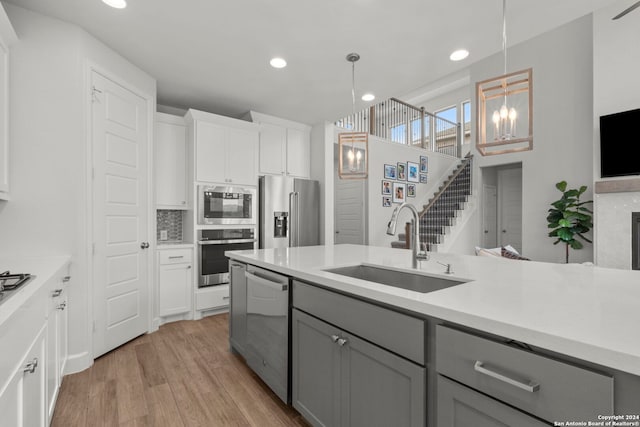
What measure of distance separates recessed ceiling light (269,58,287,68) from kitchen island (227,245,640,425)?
7.55ft

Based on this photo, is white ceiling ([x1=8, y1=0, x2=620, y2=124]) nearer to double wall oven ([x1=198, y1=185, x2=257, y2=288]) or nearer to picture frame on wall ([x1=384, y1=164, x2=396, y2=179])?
double wall oven ([x1=198, y1=185, x2=257, y2=288])

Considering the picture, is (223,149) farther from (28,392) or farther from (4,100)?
(28,392)

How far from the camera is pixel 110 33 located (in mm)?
2555

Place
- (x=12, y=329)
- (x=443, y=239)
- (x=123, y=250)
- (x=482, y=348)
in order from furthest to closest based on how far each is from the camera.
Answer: (x=443, y=239) → (x=123, y=250) → (x=12, y=329) → (x=482, y=348)

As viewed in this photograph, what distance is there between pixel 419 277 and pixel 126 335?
9.31 feet

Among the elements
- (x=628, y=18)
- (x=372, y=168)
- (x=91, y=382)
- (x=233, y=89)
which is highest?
(x=628, y=18)

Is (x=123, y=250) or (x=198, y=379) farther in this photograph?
(x=123, y=250)

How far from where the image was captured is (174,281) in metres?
3.53

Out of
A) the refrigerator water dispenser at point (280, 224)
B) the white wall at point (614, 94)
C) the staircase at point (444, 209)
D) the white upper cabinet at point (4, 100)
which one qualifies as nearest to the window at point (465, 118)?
the staircase at point (444, 209)

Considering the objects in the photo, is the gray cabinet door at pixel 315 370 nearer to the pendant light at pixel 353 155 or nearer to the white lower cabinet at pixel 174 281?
the pendant light at pixel 353 155

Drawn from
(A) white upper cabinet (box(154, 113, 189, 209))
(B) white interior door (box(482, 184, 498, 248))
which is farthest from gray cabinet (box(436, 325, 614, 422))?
(B) white interior door (box(482, 184, 498, 248))

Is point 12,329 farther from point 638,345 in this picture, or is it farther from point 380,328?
point 638,345

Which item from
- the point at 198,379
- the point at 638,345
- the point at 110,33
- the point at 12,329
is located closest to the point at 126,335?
the point at 198,379

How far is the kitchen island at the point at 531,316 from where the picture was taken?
0.69 meters
